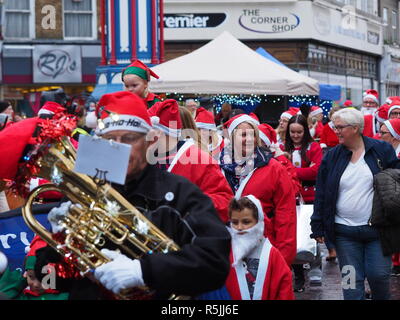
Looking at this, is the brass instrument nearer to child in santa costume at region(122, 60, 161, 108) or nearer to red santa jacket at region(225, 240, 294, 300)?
red santa jacket at region(225, 240, 294, 300)

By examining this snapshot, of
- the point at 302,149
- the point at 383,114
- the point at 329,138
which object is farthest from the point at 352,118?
the point at 383,114

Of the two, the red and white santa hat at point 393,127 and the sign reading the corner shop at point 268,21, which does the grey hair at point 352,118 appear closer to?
the red and white santa hat at point 393,127

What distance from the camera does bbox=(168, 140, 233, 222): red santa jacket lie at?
549 cm

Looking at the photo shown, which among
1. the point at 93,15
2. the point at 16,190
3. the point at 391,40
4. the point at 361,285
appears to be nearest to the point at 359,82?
the point at 391,40

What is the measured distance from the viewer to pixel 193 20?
111 ft

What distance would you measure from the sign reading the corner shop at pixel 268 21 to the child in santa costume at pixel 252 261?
95.6 ft

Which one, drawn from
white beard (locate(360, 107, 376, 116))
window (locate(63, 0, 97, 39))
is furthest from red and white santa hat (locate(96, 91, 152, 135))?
window (locate(63, 0, 97, 39))

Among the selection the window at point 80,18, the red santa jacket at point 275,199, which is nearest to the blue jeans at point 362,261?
the red santa jacket at point 275,199

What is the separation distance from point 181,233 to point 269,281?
189 centimetres

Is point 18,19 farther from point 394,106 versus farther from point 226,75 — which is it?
point 394,106

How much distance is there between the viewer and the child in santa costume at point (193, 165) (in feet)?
18.0

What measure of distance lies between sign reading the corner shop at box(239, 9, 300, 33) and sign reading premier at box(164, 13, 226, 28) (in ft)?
2.81
